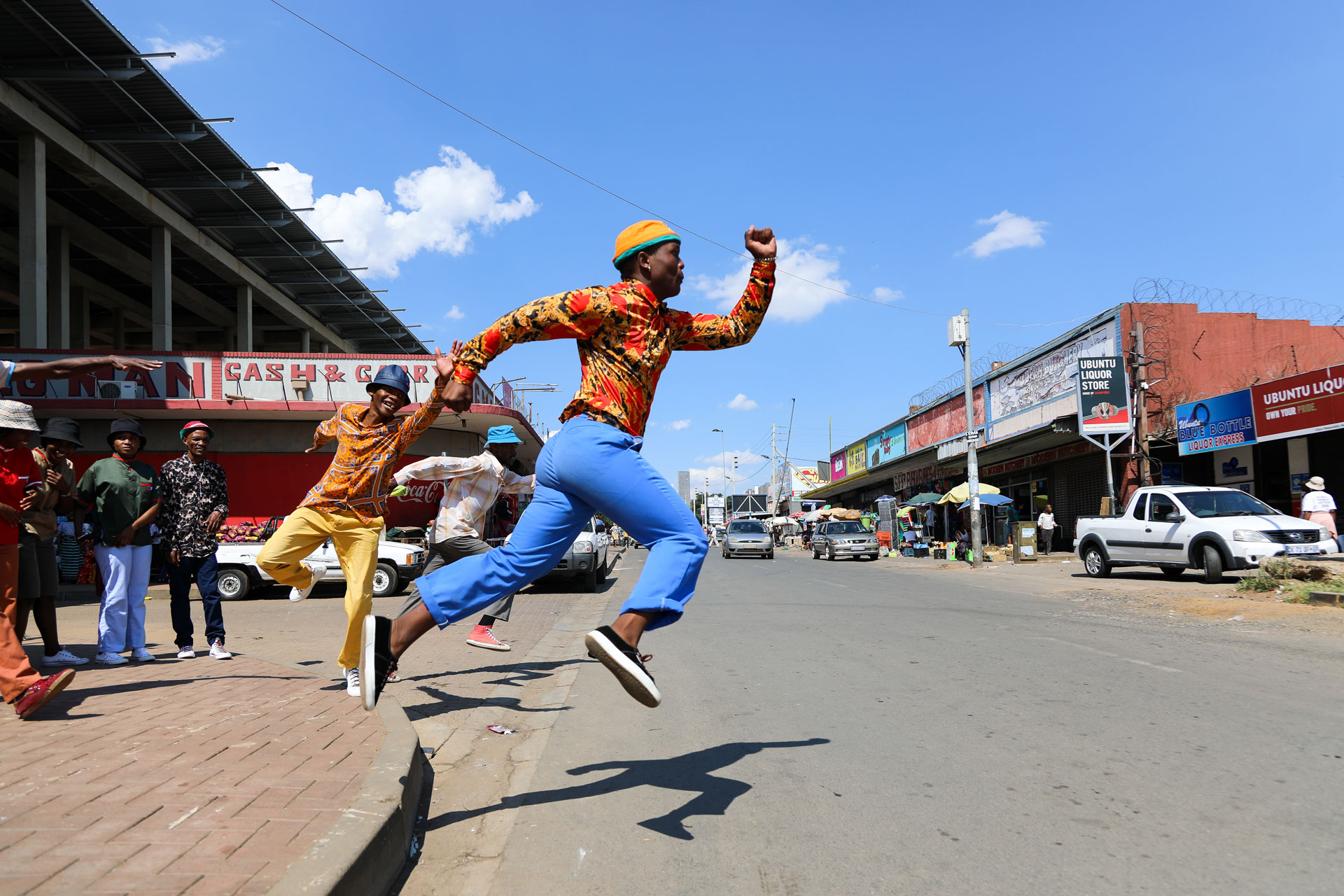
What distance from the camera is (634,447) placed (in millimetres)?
3223

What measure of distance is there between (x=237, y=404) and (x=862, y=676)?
20.7 meters

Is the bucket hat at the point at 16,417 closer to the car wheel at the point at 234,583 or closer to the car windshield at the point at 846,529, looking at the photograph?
the car wheel at the point at 234,583

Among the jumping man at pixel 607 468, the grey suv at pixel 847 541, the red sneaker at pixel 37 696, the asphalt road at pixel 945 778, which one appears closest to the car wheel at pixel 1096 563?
the asphalt road at pixel 945 778

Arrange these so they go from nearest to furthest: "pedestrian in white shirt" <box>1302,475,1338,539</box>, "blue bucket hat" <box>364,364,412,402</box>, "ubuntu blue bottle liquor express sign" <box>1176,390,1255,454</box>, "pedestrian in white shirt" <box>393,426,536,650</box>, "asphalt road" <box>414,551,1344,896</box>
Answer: "asphalt road" <box>414,551,1344,896</box>, "blue bucket hat" <box>364,364,412,402</box>, "pedestrian in white shirt" <box>393,426,536,650</box>, "pedestrian in white shirt" <box>1302,475,1338,539</box>, "ubuntu blue bottle liquor express sign" <box>1176,390,1255,454</box>

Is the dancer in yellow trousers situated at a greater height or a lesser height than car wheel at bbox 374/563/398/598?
greater

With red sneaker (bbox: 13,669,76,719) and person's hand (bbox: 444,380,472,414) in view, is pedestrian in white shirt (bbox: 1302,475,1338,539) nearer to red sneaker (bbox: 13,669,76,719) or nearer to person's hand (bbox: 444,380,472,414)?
person's hand (bbox: 444,380,472,414)

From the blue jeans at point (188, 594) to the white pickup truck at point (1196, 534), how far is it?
42.4ft

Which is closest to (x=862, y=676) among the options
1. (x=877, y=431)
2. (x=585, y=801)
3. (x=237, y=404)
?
(x=585, y=801)

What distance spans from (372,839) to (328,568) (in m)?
12.5

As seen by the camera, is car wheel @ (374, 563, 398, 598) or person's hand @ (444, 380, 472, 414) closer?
person's hand @ (444, 380, 472, 414)

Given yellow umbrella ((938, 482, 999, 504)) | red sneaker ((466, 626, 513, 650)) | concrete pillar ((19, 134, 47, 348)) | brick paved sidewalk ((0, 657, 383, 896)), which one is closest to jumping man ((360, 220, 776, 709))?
brick paved sidewalk ((0, 657, 383, 896))

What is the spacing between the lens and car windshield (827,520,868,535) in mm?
29844

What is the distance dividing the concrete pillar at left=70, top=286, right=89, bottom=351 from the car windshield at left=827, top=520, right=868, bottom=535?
83.4 feet

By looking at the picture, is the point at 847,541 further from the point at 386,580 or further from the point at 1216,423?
the point at 386,580
